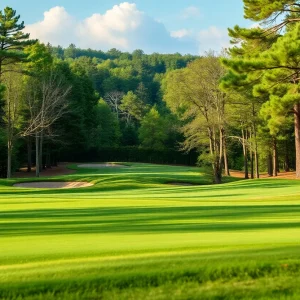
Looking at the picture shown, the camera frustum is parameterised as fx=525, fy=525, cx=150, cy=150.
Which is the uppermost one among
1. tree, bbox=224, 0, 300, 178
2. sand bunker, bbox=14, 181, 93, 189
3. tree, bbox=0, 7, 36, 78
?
tree, bbox=0, 7, 36, 78

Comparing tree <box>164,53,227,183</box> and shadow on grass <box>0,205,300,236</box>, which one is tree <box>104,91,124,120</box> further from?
shadow on grass <box>0,205,300,236</box>

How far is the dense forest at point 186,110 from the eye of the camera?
96.5 ft

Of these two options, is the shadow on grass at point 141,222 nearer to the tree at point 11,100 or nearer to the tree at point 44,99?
the tree at point 11,100

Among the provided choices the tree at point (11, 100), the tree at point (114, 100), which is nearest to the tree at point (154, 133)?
the tree at point (114, 100)

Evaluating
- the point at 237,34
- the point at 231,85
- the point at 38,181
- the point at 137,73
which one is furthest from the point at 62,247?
the point at 137,73

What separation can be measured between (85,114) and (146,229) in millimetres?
75932

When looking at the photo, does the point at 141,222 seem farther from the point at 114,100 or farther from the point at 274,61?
the point at 114,100

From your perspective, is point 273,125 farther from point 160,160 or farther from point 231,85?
point 160,160

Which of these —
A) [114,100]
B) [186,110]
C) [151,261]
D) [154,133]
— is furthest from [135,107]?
[151,261]

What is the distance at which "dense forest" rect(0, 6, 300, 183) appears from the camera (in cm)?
2941

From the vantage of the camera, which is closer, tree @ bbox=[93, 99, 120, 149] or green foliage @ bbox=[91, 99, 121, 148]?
green foliage @ bbox=[91, 99, 121, 148]

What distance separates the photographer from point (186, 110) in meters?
71.5

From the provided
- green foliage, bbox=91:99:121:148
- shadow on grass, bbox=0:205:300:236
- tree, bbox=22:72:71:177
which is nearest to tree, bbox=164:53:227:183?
tree, bbox=22:72:71:177

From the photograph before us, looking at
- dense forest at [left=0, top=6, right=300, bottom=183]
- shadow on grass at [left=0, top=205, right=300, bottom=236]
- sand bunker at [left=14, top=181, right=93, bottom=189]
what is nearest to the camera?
shadow on grass at [left=0, top=205, right=300, bottom=236]
